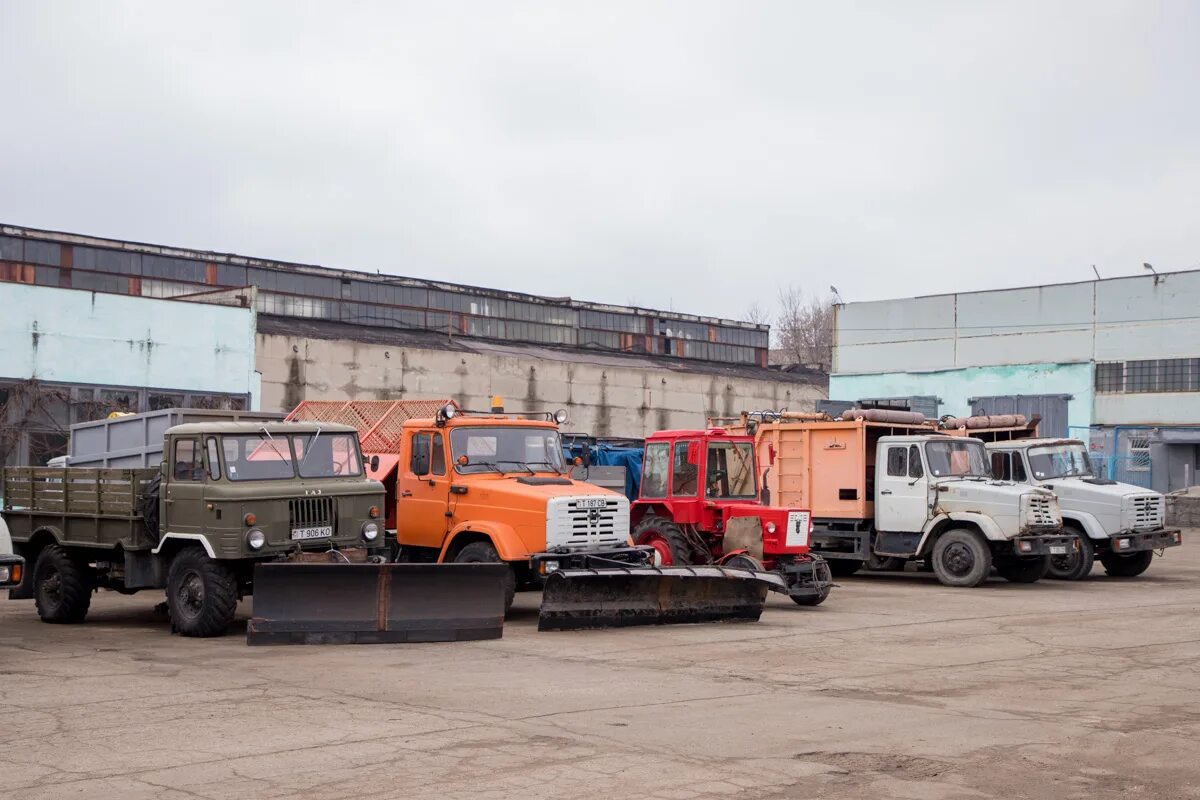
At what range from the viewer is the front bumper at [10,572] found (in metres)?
11.5

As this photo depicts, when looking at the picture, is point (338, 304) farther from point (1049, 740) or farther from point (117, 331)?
point (1049, 740)

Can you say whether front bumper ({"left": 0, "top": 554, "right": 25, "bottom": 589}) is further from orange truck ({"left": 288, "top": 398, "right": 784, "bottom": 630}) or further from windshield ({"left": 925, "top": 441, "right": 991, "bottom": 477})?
windshield ({"left": 925, "top": 441, "right": 991, "bottom": 477})

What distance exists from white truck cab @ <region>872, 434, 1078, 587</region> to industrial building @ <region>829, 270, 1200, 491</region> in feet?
60.5

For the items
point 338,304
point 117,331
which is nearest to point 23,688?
point 117,331

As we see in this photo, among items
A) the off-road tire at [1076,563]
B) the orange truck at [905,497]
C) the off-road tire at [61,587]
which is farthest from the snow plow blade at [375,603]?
the off-road tire at [1076,563]

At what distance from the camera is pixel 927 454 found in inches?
834

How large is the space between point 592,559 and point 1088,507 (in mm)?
10652

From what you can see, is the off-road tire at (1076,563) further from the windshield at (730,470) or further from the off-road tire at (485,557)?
the off-road tire at (485,557)

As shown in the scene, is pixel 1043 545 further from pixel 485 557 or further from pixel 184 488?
pixel 184 488

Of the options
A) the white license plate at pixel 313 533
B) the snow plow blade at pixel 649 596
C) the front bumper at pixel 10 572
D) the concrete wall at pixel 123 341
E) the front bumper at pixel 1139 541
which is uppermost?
the concrete wall at pixel 123 341

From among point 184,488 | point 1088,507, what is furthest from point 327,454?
point 1088,507

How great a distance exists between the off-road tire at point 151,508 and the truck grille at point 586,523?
164 inches

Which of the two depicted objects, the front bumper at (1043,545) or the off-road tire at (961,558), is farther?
the off-road tire at (961,558)

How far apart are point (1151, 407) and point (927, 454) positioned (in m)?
23.2
